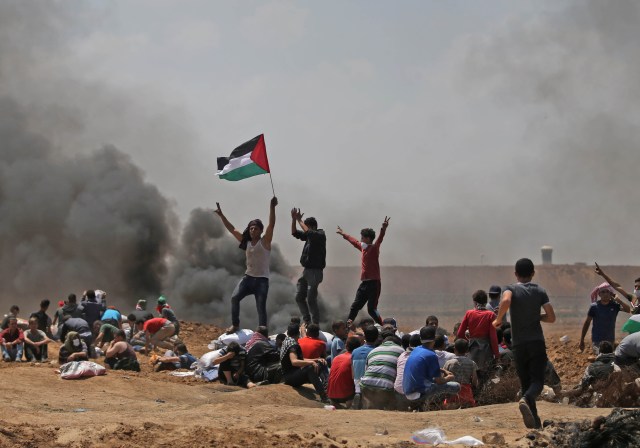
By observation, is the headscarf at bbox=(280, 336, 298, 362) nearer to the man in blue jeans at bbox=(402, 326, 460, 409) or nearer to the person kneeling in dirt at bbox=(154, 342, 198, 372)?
the man in blue jeans at bbox=(402, 326, 460, 409)

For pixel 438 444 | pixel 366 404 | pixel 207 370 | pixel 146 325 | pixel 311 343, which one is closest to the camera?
pixel 438 444

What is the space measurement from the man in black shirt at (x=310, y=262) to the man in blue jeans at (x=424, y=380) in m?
5.06

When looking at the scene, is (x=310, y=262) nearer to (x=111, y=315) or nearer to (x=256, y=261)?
(x=256, y=261)

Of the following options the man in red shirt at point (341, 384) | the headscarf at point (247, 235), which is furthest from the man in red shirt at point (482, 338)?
the headscarf at point (247, 235)

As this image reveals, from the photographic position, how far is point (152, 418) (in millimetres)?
12125

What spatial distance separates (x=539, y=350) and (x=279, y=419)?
321cm

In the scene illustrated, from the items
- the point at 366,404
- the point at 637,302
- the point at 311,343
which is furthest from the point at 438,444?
the point at 637,302

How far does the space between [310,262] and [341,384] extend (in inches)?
163

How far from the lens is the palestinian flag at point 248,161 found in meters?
18.7

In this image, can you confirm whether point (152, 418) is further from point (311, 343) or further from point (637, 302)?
point (637, 302)

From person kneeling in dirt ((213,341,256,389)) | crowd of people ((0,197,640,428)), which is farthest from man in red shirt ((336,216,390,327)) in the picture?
person kneeling in dirt ((213,341,256,389))

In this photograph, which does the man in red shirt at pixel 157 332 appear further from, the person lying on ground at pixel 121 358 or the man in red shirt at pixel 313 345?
the man in red shirt at pixel 313 345

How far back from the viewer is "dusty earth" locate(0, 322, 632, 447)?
10.8 meters

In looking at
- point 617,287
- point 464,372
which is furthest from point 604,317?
point 464,372
